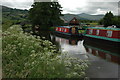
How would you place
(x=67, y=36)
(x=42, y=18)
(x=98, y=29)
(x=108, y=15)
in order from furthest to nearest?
(x=108, y=15) → (x=42, y=18) → (x=67, y=36) → (x=98, y=29)

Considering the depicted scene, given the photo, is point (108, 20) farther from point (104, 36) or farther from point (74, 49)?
point (74, 49)

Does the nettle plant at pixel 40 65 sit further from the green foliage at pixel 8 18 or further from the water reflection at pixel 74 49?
the water reflection at pixel 74 49

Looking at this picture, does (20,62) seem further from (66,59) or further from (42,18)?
(42,18)

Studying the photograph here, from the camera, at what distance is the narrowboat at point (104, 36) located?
12.3 m

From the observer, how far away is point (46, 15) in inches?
1070

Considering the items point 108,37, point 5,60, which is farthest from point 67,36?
point 5,60

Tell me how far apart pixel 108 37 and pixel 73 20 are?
1275 inches

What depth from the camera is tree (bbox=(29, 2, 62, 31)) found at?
2677cm

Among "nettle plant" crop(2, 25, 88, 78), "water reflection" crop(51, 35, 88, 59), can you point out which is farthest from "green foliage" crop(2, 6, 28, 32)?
"nettle plant" crop(2, 25, 88, 78)

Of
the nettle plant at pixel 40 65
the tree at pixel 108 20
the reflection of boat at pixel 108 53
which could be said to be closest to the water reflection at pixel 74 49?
the reflection of boat at pixel 108 53

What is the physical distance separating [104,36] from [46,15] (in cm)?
1574

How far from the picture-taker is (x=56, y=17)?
1102 inches

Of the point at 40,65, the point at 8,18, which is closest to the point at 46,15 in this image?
the point at 8,18

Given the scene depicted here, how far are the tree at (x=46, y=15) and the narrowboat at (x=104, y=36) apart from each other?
11.9 m
